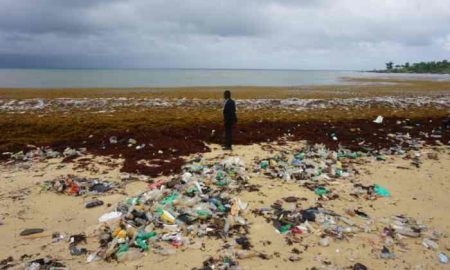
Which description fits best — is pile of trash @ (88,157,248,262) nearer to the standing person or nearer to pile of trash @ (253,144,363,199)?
pile of trash @ (253,144,363,199)

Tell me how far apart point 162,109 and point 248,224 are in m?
16.4

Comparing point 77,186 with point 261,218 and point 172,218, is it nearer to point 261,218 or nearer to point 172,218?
point 172,218

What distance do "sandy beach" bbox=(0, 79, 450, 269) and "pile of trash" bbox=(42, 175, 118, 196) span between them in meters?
0.09

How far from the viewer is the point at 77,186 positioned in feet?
23.9

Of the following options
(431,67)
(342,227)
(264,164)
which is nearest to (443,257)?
(342,227)

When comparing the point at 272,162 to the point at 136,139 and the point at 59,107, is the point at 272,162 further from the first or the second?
the point at 59,107

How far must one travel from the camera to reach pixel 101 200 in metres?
6.79

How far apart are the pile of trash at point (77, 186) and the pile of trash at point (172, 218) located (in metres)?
1.00

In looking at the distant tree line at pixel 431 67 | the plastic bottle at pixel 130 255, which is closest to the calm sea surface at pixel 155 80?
the distant tree line at pixel 431 67

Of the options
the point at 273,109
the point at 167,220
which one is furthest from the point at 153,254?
the point at 273,109

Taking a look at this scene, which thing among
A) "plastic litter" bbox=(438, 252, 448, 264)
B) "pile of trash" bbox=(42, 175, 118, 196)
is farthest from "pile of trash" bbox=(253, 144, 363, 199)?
"pile of trash" bbox=(42, 175, 118, 196)

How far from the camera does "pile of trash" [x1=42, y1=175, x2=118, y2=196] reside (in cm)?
713

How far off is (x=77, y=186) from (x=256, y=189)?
3955mm

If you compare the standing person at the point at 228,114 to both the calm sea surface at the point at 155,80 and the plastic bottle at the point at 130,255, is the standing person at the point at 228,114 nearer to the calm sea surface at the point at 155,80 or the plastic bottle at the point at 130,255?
the plastic bottle at the point at 130,255
